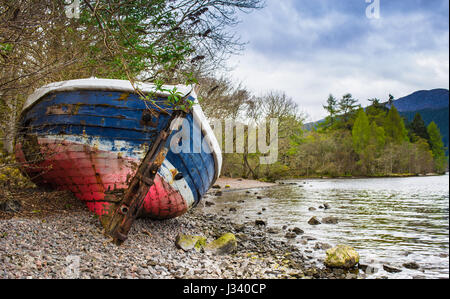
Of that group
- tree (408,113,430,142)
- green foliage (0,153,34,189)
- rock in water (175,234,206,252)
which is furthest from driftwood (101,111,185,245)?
tree (408,113,430,142)

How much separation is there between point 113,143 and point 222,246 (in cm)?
265

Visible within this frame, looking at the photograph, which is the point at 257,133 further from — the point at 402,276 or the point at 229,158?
the point at 402,276

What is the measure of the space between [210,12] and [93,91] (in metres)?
6.02

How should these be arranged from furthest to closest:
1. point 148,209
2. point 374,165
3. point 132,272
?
point 374,165
point 148,209
point 132,272

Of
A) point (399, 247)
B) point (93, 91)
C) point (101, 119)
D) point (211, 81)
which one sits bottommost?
point (399, 247)

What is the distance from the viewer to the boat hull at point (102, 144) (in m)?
5.28

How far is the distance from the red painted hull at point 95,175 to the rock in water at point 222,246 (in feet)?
3.17

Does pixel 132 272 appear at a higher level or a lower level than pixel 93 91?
lower

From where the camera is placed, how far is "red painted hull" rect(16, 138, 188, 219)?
5258 mm

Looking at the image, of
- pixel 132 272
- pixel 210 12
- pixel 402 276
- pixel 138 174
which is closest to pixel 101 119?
Result: pixel 138 174

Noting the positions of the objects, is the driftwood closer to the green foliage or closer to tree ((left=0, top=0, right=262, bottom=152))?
tree ((left=0, top=0, right=262, bottom=152))

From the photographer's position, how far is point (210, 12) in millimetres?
10062

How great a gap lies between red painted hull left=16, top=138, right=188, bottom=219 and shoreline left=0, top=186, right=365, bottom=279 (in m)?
0.32

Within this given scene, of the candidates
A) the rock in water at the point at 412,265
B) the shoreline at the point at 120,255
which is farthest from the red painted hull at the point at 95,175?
the rock in water at the point at 412,265
